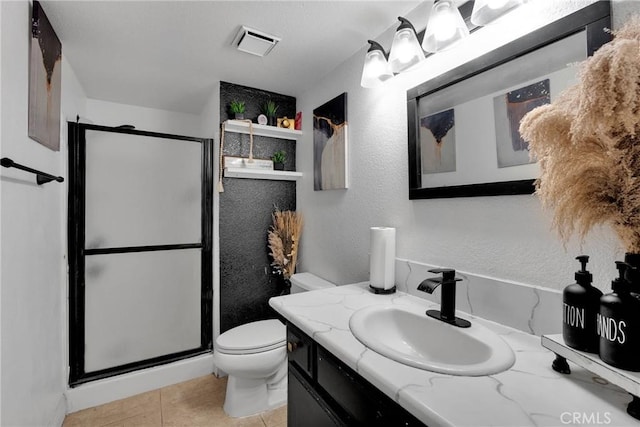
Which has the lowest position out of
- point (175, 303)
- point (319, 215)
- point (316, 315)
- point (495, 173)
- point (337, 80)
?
point (175, 303)

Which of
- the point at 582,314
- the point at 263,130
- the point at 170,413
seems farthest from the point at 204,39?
the point at 170,413

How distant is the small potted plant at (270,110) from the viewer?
2.31 m

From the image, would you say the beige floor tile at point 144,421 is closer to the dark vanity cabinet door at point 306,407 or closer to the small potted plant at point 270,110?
the dark vanity cabinet door at point 306,407

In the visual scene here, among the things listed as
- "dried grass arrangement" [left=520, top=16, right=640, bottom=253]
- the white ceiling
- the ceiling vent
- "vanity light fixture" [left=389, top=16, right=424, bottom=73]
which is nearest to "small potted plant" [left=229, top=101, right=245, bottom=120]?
the white ceiling

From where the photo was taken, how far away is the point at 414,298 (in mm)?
1339

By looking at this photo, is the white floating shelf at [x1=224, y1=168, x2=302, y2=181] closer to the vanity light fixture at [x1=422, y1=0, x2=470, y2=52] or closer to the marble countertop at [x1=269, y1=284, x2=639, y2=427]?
the vanity light fixture at [x1=422, y1=0, x2=470, y2=52]

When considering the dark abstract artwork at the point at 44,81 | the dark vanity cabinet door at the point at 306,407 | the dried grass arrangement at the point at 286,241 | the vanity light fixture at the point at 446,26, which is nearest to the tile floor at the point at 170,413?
the dark vanity cabinet door at the point at 306,407

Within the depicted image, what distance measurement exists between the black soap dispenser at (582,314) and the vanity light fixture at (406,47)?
99 centimetres

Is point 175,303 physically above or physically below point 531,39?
below

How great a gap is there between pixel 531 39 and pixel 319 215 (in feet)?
4.99

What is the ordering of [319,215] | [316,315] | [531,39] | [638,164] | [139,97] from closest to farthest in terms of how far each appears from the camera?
[638,164], [531,39], [316,315], [319,215], [139,97]

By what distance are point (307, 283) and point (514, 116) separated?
1487 millimetres

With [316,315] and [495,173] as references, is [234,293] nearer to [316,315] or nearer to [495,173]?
[316,315]

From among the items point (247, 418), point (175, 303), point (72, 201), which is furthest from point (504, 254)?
point (72, 201)
